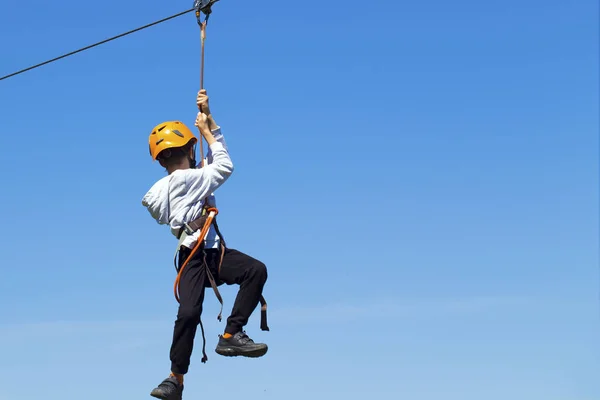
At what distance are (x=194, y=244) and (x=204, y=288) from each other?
458 mm

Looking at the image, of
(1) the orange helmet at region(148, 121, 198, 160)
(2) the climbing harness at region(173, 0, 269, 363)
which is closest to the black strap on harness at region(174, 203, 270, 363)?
(2) the climbing harness at region(173, 0, 269, 363)

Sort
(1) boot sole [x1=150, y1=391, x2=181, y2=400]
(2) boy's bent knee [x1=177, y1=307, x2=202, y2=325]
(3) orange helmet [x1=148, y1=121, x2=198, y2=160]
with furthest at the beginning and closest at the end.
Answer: (3) orange helmet [x1=148, y1=121, x2=198, y2=160]
(2) boy's bent knee [x1=177, y1=307, x2=202, y2=325]
(1) boot sole [x1=150, y1=391, x2=181, y2=400]

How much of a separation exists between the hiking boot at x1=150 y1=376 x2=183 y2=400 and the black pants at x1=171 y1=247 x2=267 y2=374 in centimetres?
11

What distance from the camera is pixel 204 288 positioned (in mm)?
9461

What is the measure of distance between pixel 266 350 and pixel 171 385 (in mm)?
995

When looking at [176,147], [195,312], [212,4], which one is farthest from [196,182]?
[212,4]

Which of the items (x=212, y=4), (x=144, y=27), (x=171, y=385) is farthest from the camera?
(x=144, y=27)

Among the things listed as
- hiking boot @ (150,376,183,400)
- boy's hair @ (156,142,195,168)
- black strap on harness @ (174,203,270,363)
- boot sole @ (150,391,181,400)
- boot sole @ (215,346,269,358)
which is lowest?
boot sole @ (150,391,181,400)

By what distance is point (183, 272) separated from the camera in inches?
373

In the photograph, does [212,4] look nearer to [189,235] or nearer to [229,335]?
[189,235]

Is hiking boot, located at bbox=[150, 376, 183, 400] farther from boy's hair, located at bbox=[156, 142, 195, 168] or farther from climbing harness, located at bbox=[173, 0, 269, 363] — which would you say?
boy's hair, located at bbox=[156, 142, 195, 168]

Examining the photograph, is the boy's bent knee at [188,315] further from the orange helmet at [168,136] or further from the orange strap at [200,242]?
the orange helmet at [168,136]

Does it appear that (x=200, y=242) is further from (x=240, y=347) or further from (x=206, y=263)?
(x=240, y=347)

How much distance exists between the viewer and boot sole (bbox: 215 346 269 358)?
9.26 metres
